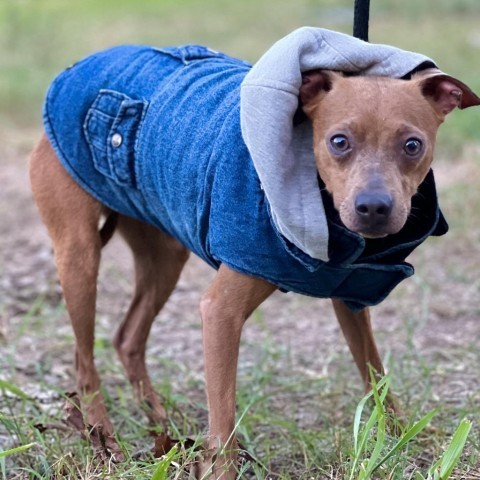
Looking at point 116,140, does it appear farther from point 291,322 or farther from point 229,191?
point 291,322

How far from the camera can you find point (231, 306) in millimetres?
3287

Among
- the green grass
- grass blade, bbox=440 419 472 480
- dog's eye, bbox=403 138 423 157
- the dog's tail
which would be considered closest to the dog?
dog's eye, bbox=403 138 423 157

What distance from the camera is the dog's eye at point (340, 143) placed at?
3.03m

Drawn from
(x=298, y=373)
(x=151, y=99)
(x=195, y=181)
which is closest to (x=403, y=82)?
(x=195, y=181)

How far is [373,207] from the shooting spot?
2.91m

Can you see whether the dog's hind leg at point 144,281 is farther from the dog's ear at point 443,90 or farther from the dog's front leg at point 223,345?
the dog's ear at point 443,90

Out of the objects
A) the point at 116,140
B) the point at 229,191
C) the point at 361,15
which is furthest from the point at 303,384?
the point at 361,15

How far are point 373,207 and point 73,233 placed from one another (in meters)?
1.48

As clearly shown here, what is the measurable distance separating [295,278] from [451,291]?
2683mm

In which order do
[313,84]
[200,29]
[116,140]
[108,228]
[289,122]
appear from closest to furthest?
[289,122] → [313,84] → [116,140] → [108,228] → [200,29]

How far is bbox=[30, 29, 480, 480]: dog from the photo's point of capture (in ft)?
9.96

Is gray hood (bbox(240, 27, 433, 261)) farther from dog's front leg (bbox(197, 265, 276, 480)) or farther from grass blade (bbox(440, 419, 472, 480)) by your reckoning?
grass blade (bbox(440, 419, 472, 480))

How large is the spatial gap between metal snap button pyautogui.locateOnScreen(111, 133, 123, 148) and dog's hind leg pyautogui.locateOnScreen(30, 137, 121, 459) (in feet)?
0.99

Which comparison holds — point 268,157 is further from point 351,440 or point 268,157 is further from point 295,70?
point 351,440
